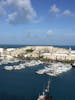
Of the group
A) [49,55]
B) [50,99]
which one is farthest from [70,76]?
[49,55]

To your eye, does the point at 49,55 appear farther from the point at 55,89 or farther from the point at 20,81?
the point at 55,89

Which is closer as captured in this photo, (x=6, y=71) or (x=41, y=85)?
(x=41, y=85)

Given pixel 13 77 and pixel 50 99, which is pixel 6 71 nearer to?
pixel 13 77

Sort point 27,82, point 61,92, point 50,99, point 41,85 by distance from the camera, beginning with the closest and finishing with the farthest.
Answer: point 50,99, point 61,92, point 41,85, point 27,82

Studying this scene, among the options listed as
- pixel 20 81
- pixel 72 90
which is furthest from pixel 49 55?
pixel 72 90

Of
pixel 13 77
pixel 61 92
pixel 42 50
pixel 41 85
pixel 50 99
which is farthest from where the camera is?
pixel 42 50

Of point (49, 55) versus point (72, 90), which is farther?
point (49, 55)
